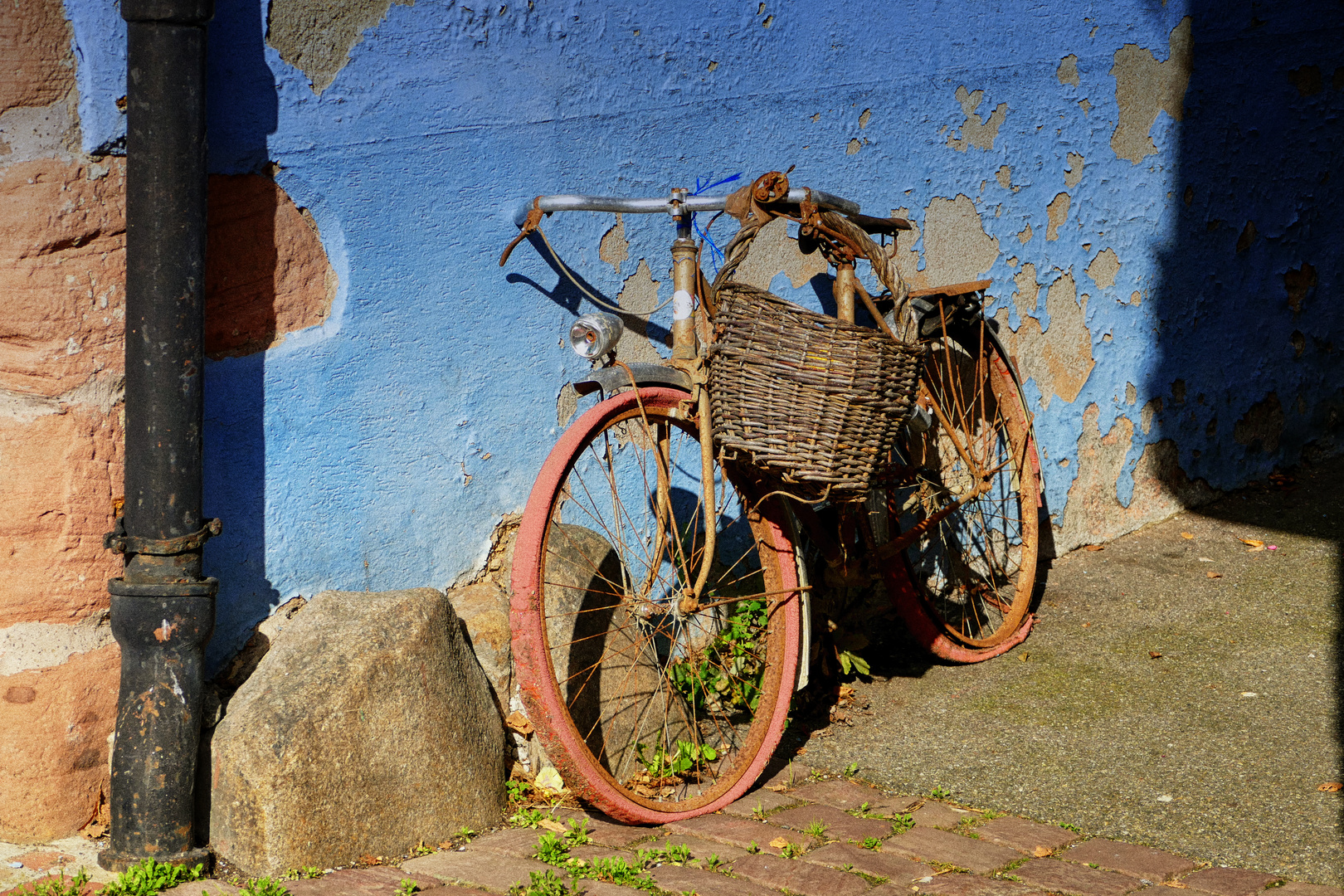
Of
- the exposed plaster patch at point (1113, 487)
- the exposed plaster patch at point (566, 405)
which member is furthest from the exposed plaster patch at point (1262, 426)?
the exposed plaster patch at point (566, 405)

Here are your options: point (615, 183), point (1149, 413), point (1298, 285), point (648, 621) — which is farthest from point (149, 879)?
point (1298, 285)

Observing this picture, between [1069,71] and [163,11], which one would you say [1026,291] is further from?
[163,11]

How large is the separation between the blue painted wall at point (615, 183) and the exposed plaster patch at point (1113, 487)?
58 millimetres

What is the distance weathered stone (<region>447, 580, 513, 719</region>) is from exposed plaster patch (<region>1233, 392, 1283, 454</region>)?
3646mm

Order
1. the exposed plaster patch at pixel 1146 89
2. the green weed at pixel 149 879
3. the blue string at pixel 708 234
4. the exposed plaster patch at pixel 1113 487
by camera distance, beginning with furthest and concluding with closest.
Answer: the exposed plaster patch at pixel 1113 487 → the exposed plaster patch at pixel 1146 89 → the blue string at pixel 708 234 → the green weed at pixel 149 879

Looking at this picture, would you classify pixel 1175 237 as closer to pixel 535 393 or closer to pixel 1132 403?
pixel 1132 403

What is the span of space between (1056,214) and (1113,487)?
1.21 meters

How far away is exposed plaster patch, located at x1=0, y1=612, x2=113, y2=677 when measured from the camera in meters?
2.66

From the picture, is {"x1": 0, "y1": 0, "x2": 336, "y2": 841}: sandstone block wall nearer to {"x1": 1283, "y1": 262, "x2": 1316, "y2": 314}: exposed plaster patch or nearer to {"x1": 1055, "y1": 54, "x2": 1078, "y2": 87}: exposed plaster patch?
{"x1": 1055, "y1": 54, "x2": 1078, "y2": 87}: exposed plaster patch

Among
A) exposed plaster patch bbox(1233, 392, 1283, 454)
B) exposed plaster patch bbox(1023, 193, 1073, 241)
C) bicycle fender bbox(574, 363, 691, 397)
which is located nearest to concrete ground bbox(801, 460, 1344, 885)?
exposed plaster patch bbox(1233, 392, 1283, 454)

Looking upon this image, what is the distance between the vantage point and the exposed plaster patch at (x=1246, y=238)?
502 cm

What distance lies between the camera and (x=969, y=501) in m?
4.20

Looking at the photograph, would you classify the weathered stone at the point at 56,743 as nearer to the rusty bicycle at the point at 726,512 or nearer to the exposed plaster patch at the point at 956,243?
the rusty bicycle at the point at 726,512

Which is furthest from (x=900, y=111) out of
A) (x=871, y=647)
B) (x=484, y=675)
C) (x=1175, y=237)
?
(x=484, y=675)
